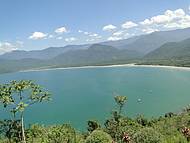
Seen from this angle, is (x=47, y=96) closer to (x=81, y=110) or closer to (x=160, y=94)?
(x=81, y=110)

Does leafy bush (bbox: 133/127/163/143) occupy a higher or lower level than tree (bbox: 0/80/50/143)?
lower

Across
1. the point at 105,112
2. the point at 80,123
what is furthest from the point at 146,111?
the point at 80,123

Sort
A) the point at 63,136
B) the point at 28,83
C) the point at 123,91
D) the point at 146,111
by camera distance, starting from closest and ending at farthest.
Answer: the point at 28,83 → the point at 63,136 → the point at 146,111 → the point at 123,91

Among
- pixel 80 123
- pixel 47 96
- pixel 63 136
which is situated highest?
pixel 47 96

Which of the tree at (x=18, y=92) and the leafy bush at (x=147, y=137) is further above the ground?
the tree at (x=18, y=92)

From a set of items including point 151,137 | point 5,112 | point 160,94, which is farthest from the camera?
point 160,94

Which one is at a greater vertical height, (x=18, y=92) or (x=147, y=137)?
(x=18, y=92)

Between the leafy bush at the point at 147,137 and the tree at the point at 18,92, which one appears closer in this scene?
the leafy bush at the point at 147,137

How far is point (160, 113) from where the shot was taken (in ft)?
290

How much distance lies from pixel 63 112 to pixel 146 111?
2735cm

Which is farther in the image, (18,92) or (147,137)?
(18,92)

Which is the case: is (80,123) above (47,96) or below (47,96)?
below

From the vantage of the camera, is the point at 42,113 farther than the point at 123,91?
No

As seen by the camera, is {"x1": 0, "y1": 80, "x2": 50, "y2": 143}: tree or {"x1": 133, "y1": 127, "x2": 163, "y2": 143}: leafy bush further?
{"x1": 0, "y1": 80, "x2": 50, "y2": 143}: tree
